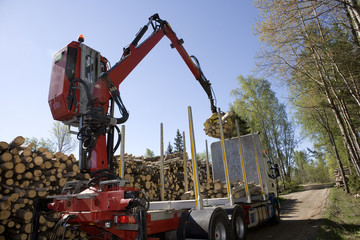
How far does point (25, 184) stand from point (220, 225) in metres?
4.73

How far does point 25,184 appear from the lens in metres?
5.41

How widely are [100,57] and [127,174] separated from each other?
496cm

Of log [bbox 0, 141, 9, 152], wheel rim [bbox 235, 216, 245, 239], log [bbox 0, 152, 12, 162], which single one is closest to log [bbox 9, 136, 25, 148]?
log [bbox 0, 141, 9, 152]

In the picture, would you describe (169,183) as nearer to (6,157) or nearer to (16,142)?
(16,142)

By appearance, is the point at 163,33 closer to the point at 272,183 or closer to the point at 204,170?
the point at 272,183

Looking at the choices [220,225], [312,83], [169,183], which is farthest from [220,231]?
[312,83]

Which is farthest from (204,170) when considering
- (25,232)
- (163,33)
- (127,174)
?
(25,232)

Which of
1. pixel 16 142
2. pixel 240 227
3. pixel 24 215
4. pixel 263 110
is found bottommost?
pixel 240 227

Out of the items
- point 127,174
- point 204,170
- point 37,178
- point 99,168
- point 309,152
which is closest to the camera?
point 99,168

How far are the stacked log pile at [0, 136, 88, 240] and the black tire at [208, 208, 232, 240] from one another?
3.21 metres

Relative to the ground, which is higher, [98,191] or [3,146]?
[3,146]

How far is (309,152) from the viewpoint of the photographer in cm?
3384

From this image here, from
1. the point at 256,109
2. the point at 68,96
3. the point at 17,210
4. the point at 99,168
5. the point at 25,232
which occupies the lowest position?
the point at 25,232

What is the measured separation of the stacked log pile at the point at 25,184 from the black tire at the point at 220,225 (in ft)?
10.5
